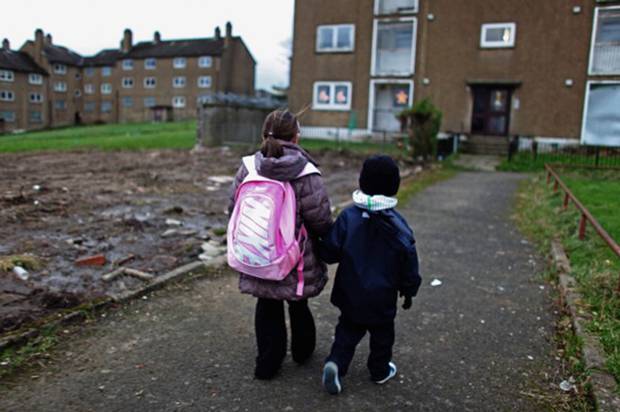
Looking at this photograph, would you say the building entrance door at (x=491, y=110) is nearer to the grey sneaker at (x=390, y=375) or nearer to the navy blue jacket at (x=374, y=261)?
the grey sneaker at (x=390, y=375)

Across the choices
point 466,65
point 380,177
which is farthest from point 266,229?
point 466,65

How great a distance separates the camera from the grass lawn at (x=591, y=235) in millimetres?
4530

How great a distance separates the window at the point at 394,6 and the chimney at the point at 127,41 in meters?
51.6

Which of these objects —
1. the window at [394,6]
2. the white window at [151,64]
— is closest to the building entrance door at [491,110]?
the window at [394,6]

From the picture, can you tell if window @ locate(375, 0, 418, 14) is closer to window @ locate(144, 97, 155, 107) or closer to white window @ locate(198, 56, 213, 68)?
white window @ locate(198, 56, 213, 68)

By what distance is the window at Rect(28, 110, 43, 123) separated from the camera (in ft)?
184

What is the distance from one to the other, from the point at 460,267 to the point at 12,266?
5.17 m

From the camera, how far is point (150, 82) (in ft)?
219

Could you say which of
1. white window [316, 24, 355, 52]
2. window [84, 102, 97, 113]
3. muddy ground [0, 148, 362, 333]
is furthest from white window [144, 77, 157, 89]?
muddy ground [0, 148, 362, 333]

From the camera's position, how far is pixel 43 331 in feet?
13.7

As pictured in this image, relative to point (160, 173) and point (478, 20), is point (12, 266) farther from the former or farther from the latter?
point (478, 20)

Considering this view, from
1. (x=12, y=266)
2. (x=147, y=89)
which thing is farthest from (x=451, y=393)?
(x=147, y=89)

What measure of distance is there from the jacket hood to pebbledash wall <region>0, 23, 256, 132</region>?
59.8m

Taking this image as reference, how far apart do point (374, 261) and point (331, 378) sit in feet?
2.69
